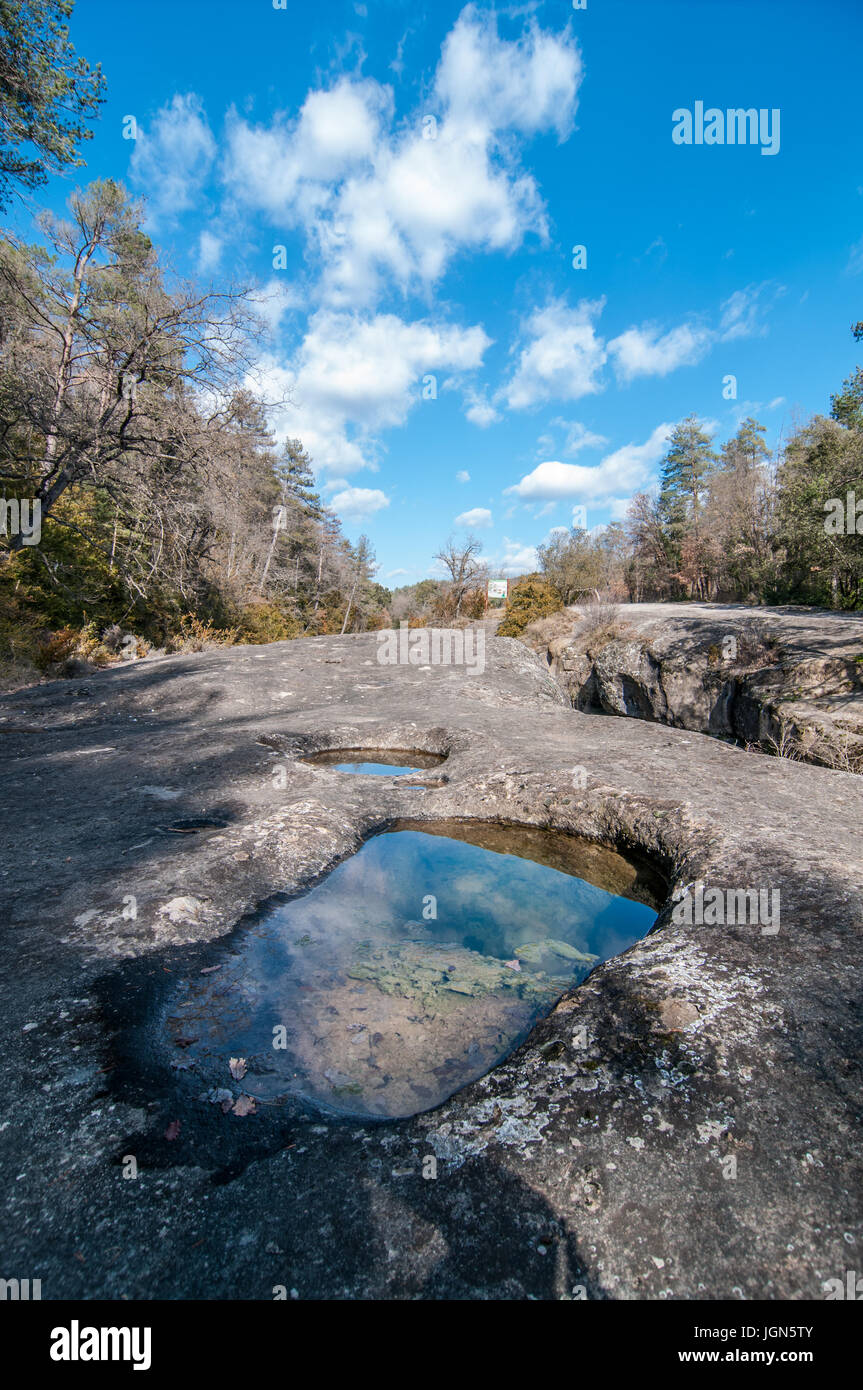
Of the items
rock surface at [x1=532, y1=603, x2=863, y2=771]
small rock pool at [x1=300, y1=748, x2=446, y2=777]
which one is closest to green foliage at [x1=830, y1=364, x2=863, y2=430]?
rock surface at [x1=532, y1=603, x2=863, y2=771]

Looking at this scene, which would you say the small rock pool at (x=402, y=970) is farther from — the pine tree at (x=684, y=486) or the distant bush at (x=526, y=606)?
the pine tree at (x=684, y=486)

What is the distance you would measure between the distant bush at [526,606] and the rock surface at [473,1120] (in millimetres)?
19867

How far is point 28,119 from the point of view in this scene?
9469 millimetres

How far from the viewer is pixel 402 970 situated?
3.41 meters

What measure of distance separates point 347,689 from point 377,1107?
901 centimetres

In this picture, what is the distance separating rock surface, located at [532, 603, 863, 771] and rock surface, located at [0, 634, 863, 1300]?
5029 mm

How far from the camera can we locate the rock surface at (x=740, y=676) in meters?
9.02

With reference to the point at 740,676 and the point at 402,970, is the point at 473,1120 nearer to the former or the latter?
the point at 402,970

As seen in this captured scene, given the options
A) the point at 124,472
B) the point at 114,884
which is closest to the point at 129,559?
the point at 124,472

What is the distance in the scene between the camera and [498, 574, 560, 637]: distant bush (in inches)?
958

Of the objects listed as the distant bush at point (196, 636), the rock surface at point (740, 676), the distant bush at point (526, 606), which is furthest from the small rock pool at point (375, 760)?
the distant bush at point (526, 606)

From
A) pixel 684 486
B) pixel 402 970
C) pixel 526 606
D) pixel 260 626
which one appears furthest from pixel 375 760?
pixel 684 486

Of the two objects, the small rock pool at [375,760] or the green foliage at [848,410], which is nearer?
the small rock pool at [375,760]
